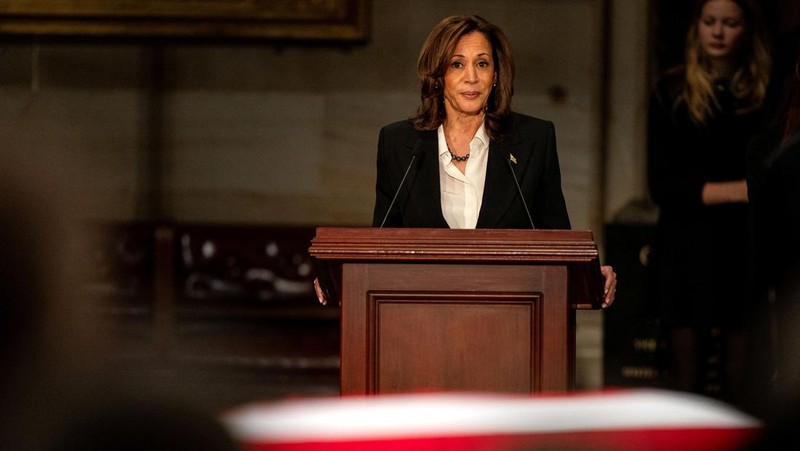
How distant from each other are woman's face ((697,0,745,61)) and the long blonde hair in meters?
0.02

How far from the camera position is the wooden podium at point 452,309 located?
2502 mm

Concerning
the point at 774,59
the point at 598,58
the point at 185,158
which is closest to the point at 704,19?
the point at 774,59

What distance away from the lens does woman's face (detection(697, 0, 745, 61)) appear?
4.83 m

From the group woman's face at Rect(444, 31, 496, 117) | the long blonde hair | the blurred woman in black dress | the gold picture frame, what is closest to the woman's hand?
woman's face at Rect(444, 31, 496, 117)

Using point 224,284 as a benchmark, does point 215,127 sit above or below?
above

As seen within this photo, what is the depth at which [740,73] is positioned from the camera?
4852 millimetres

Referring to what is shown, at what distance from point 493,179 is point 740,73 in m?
2.18

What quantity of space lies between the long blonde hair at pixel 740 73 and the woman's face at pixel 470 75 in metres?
1.79

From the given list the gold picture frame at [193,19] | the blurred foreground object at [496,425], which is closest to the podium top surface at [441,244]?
the blurred foreground object at [496,425]

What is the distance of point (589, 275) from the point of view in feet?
8.55

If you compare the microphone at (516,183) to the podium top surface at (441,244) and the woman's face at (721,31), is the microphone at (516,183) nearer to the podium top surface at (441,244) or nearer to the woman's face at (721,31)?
the podium top surface at (441,244)

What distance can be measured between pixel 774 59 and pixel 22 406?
4205 millimetres

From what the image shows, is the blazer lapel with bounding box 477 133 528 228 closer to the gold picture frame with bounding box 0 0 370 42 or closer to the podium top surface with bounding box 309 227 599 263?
the podium top surface with bounding box 309 227 599 263

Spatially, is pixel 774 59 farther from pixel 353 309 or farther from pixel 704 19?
pixel 353 309
